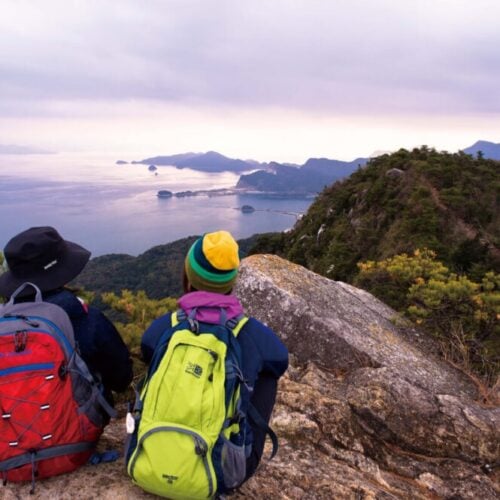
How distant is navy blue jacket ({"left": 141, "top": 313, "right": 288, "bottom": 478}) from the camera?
7.67 feet

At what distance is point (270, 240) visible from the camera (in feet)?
118

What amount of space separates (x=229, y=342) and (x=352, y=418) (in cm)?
259

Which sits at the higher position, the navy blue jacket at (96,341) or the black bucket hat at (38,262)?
the black bucket hat at (38,262)

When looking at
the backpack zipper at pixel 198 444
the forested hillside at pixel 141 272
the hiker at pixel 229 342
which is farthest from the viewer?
the forested hillside at pixel 141 272

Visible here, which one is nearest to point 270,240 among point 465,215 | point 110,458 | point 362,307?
point 465,215

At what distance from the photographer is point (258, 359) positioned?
2350 millimetres

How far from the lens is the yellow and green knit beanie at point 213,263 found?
88.6 inches

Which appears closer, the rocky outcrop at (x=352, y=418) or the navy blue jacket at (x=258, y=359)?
the navy blue jacket at (x=258, y=359)

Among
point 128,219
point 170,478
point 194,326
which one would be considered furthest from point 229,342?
point 128,219

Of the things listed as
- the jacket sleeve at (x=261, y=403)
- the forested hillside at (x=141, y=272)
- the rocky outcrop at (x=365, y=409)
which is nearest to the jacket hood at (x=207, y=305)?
the jacket sleeve at (x=261, y=403)

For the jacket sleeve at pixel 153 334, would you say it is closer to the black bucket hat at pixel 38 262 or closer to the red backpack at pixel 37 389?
the red backpack at pixel 37 389

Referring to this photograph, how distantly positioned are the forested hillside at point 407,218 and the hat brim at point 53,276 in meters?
14.4

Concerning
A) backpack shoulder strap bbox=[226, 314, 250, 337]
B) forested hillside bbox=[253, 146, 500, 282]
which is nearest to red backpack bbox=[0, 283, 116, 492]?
backpack shoulder strap bbox=[226, 314, 250, 337]

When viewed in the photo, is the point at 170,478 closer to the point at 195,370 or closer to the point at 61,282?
the point at 195,370
